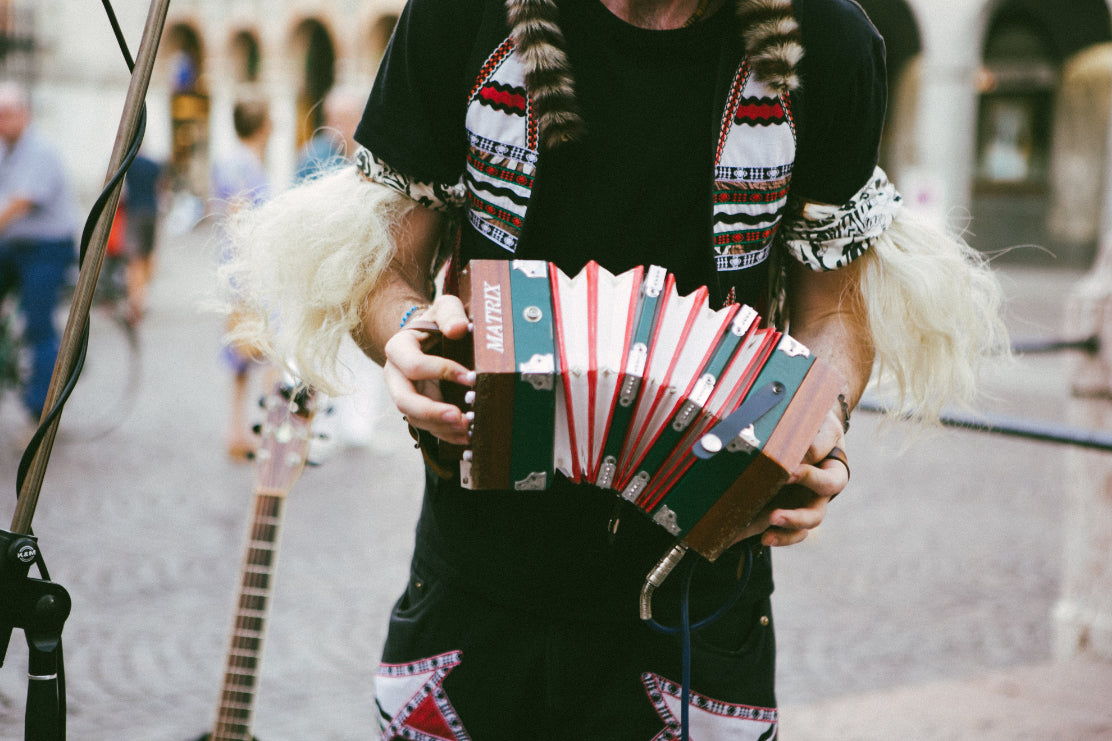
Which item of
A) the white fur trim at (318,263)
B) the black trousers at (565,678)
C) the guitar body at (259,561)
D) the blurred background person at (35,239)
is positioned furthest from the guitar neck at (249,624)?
the blurred background person at (35,239)

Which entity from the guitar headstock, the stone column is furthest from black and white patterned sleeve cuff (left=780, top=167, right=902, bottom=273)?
the stone column

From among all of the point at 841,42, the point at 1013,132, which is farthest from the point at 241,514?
the point at 1013,132

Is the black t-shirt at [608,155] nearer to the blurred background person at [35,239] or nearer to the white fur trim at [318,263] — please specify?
the white fur trim at [318,263]

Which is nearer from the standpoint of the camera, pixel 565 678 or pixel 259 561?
pixel 565 678

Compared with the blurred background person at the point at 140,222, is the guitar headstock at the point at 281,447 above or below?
below

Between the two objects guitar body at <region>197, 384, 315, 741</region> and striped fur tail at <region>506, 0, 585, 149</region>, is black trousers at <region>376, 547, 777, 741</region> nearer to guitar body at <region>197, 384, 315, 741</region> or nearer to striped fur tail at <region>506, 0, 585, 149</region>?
striped fur tail at <region>506, 0, 585, 149</region>

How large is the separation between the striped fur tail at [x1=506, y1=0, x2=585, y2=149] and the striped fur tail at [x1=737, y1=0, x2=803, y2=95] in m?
0.22

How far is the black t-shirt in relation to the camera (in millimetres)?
1307

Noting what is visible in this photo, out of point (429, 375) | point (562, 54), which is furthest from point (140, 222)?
point (429, 375)

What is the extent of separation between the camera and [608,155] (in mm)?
1311

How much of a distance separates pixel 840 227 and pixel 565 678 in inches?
25.9

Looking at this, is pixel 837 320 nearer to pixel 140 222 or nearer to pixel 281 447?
pixel 281 447

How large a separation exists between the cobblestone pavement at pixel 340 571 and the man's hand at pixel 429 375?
74 cm

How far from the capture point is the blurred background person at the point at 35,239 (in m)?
6.14
